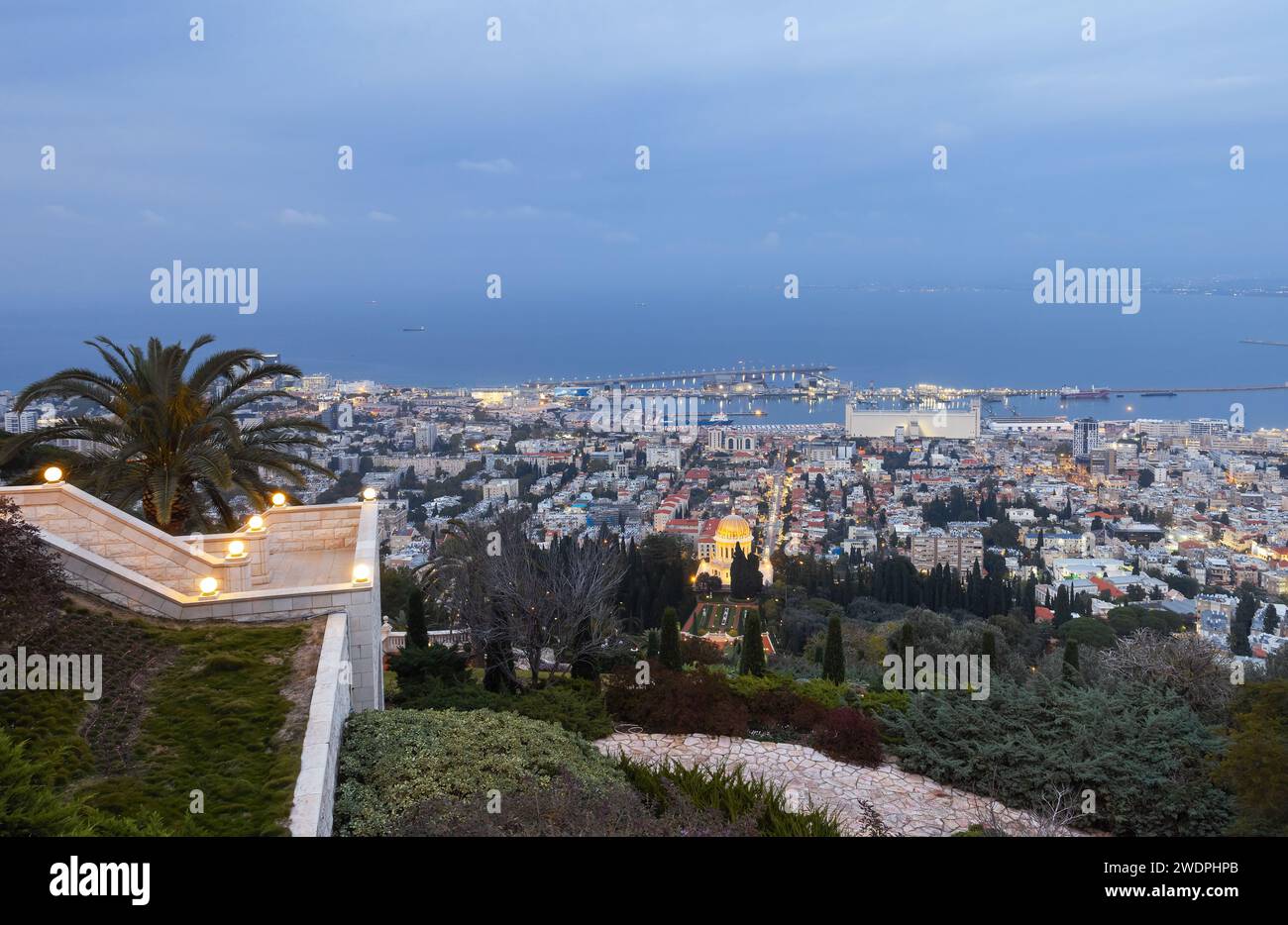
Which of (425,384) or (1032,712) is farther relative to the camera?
(425,384)

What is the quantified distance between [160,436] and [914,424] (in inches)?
1980

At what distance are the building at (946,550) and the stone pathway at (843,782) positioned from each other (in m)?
21.2

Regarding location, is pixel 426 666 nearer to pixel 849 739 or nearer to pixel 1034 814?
pixel 849 739

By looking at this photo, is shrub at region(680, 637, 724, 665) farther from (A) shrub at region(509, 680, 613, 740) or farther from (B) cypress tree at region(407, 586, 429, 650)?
(A) shrub at region(509, 680, 613, 740)

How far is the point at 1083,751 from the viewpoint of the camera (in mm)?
7156

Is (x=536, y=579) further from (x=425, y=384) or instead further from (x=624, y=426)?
(x=425, y=384)

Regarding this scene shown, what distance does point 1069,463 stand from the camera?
145 feet

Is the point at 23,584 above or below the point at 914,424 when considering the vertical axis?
below

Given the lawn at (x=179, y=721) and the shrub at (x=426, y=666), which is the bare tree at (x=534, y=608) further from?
the lawn at (x=179, y=721)

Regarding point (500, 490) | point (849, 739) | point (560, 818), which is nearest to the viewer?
point (560, 818)

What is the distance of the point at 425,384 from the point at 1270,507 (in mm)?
50957

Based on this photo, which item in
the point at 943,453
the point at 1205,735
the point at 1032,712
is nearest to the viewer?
the point at 1205,735

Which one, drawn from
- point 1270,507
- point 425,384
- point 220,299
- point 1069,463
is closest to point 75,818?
point 220,299

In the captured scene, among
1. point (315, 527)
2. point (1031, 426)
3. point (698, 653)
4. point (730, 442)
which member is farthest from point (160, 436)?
point (1031, 426)
